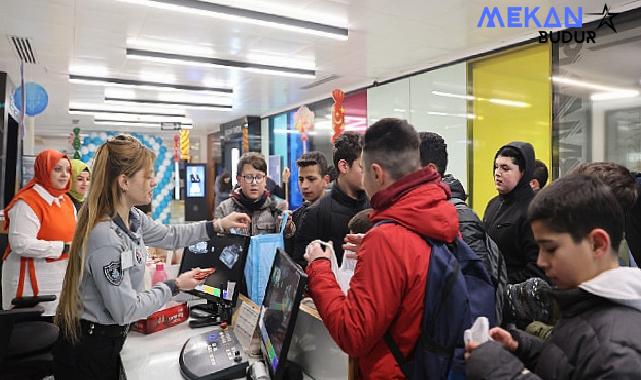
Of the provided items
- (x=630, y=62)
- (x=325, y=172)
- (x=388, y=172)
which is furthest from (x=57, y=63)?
(x=630, y=62)

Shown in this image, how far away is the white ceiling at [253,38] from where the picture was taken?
390 centimetres

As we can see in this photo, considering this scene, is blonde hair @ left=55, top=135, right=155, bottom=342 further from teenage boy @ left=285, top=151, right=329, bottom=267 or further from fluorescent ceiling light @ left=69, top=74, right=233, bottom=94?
fluorescent ceiling light @ left=69, top=74, right=233, bottom=94

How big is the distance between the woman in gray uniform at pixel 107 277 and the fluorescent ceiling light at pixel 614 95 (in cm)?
391

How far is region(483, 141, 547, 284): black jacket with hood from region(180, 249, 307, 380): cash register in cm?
133

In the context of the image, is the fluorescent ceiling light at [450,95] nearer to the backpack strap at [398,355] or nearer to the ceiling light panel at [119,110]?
the backpack strap at [398,355]

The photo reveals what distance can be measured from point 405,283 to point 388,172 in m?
0.32

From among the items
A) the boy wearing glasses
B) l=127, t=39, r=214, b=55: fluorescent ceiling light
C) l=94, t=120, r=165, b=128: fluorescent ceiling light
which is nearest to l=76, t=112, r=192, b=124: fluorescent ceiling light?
l=94, t=120, r=165, b=128: fluorescent ceiling light

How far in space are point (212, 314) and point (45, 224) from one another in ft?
5.21

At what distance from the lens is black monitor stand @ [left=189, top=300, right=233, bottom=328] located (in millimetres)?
2145

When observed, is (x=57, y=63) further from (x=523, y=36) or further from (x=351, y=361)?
(x=351, y=361)

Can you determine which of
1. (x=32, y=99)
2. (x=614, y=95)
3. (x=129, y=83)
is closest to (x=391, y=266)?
(x=614, y=95)

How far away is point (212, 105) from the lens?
29.6 ft

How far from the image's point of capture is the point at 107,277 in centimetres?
A: 154

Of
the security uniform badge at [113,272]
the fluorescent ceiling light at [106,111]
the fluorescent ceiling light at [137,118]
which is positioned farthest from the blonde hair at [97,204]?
the fluorescent ceiling light at [137,118]
